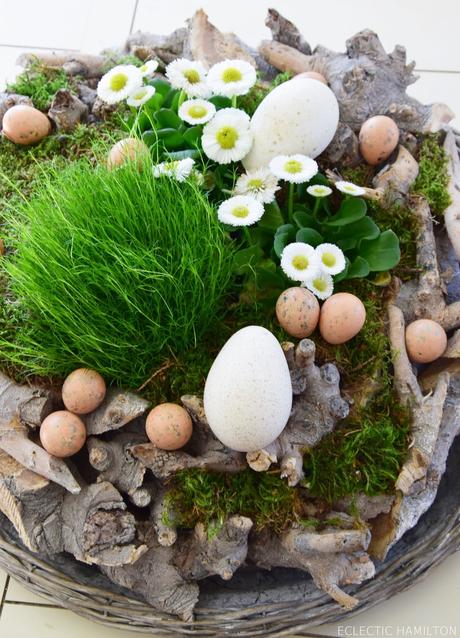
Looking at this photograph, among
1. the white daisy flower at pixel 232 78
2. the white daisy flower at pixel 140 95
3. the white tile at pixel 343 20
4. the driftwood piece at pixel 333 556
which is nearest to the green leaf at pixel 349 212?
the white daisy flower at pixel 232 78

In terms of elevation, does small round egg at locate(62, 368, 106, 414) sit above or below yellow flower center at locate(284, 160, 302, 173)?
below

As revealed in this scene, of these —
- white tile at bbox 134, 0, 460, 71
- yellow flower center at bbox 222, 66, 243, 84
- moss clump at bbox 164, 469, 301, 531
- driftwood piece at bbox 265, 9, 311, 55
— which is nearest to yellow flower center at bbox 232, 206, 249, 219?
yellow flower center at bbox 222, 66, 243, 84

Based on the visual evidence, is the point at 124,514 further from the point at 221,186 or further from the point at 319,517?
the point at 221,186

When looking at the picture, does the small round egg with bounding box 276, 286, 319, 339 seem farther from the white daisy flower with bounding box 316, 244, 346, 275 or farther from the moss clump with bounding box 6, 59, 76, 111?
the moss clump with bounding box 6, 59, 76, 111

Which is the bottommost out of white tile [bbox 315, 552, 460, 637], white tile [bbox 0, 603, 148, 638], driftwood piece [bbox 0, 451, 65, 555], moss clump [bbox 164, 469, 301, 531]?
white tile [bbox 0, 603, 148, 638]

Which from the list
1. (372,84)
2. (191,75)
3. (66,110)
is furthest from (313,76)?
(66,110)

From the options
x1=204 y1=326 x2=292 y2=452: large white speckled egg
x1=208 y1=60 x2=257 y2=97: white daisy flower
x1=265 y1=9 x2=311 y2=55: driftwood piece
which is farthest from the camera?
x1=265 y1=9 x2=311 y2=55: driftwood piece

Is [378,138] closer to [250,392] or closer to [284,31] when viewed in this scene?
[284,31]
